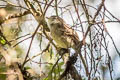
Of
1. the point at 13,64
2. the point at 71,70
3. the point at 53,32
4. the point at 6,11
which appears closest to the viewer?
the point at 13,64

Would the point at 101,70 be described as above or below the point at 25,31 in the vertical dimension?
below

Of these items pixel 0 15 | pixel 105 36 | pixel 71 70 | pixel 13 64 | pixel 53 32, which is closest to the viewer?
pixel 13 64

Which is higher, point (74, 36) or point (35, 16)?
point (35, 16)

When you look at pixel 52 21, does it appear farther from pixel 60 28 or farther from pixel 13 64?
pixel 13 64

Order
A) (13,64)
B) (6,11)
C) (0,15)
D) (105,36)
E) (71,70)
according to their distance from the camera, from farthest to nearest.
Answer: (6,11)
(0,15)
(71,70)
(105,36)
(13,64)

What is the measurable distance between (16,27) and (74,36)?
0.54 meters

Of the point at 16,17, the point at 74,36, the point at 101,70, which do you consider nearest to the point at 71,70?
the point at 101,70

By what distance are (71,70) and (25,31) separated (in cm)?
80

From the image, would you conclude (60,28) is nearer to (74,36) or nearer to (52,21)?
(52,21)

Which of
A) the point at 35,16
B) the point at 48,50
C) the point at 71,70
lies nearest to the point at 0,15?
the point at 35,16

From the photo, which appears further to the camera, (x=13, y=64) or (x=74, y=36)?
(x=74, y=36)

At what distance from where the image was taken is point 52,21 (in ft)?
10.8

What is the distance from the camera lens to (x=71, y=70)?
84.3 inches

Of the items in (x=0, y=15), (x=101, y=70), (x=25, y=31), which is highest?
(x=0, y=15)
